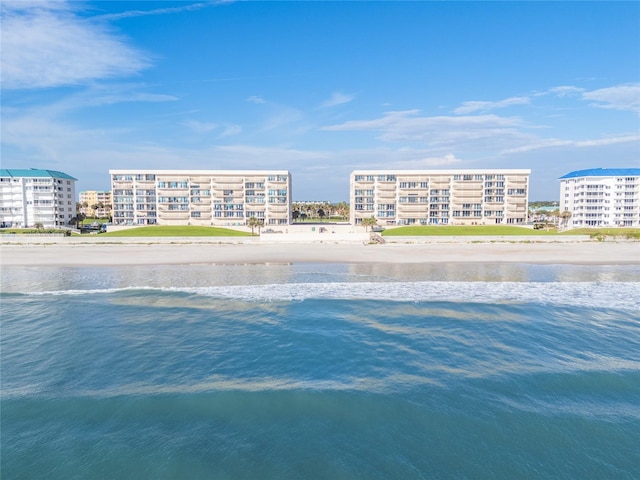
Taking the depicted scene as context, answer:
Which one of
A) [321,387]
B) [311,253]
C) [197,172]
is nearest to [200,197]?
[197,172]

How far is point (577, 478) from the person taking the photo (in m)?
9.97

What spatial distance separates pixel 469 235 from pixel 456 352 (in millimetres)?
61320

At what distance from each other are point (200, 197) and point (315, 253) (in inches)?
2364

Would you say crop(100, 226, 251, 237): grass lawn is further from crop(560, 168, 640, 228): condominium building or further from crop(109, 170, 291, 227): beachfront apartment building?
crop(560, 168, 640, 228): condominium building

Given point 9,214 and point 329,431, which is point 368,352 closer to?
point 329,431

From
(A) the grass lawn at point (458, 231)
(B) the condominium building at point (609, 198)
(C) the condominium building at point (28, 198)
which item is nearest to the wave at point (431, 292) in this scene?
(A) the grass lawn at point (458, 231)

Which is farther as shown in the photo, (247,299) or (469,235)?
(469,235)

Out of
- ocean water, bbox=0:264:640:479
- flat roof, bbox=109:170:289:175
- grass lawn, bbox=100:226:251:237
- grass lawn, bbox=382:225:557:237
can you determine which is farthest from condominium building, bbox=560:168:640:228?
ocean water, bbox=0:264:640:479

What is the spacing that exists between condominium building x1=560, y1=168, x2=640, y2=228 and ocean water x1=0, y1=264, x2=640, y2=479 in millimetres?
108465

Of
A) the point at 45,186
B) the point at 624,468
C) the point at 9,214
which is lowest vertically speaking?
the point at 624,468

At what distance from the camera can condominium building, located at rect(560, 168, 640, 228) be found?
381 feet

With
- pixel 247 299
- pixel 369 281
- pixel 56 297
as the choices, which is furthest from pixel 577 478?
pixel 56 297

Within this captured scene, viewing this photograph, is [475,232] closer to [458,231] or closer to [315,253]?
[458,231]

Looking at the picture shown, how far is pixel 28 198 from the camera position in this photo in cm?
10819
